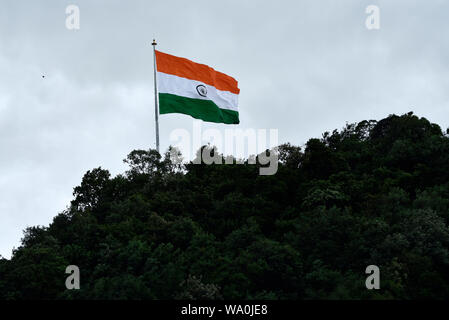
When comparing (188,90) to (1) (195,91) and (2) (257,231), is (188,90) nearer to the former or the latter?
(1) (195,91)

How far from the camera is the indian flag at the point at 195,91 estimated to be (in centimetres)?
3872

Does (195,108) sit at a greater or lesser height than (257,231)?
greater

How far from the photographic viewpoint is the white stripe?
38.9 metres

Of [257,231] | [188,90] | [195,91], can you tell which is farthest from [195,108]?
[257,231]

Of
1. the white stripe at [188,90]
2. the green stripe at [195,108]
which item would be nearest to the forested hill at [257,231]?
the green stripe at [195,108]

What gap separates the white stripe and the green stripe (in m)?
0.32

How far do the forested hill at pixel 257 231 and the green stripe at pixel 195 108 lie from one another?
8.54 metres

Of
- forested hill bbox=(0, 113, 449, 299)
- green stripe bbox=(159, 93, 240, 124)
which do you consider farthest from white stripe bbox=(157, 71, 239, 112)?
forested hill bbox=(0, 113, 449, 299)

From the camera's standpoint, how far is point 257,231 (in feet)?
139

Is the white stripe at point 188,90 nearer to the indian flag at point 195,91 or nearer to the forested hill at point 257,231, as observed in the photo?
the indian flag at point 195,91

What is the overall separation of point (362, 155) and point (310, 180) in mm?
10706

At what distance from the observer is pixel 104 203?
171ft

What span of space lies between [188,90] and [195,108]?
4.65 ft
